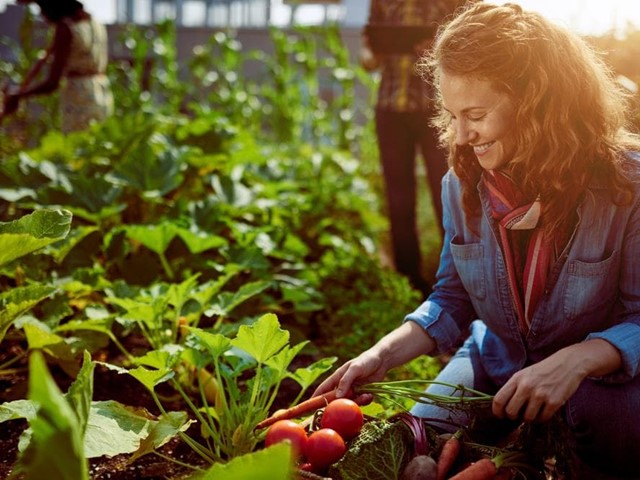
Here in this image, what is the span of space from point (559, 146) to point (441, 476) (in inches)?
30.5

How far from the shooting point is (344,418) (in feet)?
5.27

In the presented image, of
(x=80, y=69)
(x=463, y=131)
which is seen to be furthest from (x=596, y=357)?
(x=80, y=69)

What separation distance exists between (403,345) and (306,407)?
0.30 m

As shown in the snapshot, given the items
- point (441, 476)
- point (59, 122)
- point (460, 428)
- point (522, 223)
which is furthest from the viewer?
point (59, 122)

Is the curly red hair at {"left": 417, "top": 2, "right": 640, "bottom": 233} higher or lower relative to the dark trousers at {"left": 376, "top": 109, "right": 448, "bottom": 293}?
higher

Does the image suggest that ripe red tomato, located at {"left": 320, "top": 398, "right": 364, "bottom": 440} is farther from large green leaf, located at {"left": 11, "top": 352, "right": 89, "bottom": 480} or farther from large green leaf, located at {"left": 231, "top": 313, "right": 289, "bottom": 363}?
large green leaf, located at {"left": 11, "top": 352, "right": 89, "bottom": 480}

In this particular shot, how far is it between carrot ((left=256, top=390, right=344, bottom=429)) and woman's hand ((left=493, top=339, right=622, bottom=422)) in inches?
15.0

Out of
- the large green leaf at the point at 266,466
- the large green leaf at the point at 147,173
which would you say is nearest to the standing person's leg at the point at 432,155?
the large green leaf at the point at 147,173

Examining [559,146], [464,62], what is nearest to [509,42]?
[464,62]

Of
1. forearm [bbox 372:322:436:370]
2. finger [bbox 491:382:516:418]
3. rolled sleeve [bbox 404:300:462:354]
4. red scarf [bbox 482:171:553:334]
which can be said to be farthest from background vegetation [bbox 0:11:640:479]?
red scarf [bbox 482:171:553:334]

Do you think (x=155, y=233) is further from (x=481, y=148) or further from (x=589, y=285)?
(x=589, y=285)

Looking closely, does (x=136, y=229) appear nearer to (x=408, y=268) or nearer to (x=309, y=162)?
(x=408, y=268)

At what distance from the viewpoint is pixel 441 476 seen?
59.6 inches

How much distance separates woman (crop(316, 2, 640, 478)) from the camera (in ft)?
5.49
